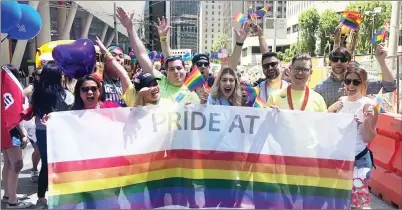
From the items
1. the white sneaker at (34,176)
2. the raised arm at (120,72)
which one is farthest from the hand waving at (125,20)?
the white sneaker at (34,176)

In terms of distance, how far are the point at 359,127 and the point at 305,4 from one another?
376 feet

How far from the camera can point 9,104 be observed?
4.59m

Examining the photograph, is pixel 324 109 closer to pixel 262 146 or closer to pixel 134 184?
pixel 262 146

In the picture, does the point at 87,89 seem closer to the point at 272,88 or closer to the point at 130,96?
the point at 130,96

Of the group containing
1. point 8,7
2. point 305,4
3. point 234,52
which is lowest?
point 234,52

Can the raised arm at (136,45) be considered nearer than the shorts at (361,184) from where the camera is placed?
No

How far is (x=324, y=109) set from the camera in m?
3.92

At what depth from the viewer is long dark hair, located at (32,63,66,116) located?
4.54 m

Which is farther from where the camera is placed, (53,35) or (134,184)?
(53,35)

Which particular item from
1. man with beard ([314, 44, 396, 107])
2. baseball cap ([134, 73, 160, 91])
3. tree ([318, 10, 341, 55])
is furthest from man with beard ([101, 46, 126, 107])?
tree ([318, 10, 341, 55])

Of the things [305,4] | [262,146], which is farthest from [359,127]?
[305,4]

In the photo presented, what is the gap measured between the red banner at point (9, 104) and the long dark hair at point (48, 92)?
20cm

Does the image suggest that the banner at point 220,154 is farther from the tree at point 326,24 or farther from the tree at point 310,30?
the tree at point 310,30

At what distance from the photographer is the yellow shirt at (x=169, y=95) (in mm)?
4152
